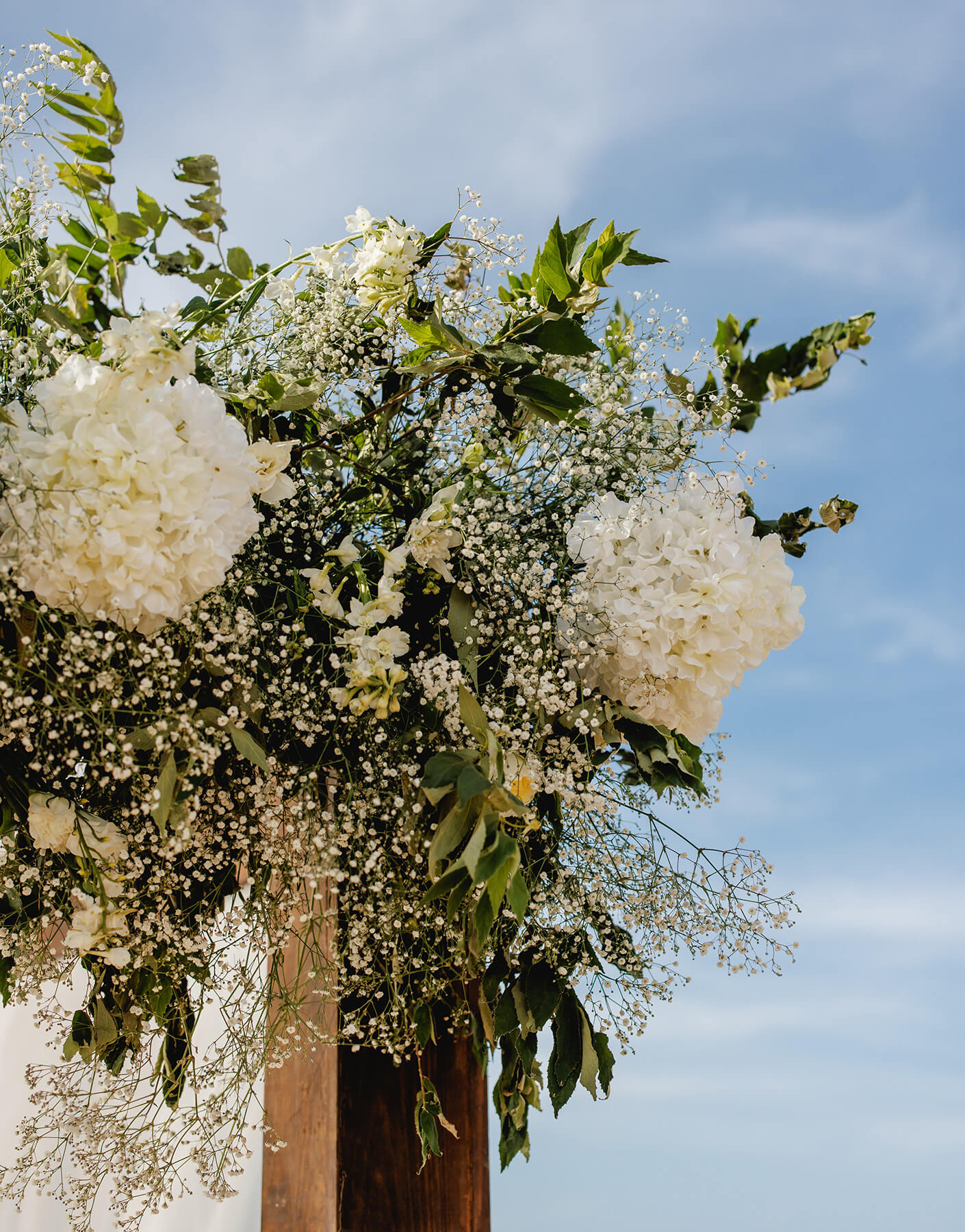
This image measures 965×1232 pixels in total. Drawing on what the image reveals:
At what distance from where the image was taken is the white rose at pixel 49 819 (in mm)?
935

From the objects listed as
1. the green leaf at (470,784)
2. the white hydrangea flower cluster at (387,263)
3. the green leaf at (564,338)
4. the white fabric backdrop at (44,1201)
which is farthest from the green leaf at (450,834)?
the white fabric backdrop at (44,1201)

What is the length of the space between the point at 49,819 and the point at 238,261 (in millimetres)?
671

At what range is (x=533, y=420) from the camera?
118cm

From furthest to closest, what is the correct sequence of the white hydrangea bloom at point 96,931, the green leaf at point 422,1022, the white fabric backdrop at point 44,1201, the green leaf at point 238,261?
the white fabric backdrop at point 44,1201 < the green leaf at point 238,261 < the green leaf at point 422,1022 < the white hydrangea bloom at point 96,931

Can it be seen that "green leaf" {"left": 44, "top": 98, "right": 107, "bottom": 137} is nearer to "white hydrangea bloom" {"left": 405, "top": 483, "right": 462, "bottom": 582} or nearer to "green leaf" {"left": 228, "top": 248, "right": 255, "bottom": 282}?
"green leaf" {"left": 228, "top": 248, "right": 255, "bottom": 282}

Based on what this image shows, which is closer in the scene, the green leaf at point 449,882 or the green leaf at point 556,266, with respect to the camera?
the green leaf at point 449,882

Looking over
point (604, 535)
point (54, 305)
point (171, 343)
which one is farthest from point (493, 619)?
point (54, 305)

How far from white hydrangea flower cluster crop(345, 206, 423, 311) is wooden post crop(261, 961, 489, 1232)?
79 cm

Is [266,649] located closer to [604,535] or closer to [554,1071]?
[604,535]

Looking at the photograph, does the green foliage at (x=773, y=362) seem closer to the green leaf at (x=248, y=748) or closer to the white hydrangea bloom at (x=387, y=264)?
the white hydrangea bloom at (x=387, y=264)

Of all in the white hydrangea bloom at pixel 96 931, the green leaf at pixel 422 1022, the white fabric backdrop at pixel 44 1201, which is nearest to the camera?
the white hydrangea bloom at pixel 96 931

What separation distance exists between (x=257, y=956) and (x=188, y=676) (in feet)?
1.17

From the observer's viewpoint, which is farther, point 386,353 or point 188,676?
point 386,353

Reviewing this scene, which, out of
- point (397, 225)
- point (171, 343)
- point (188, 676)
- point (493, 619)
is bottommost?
point (188, 676)
